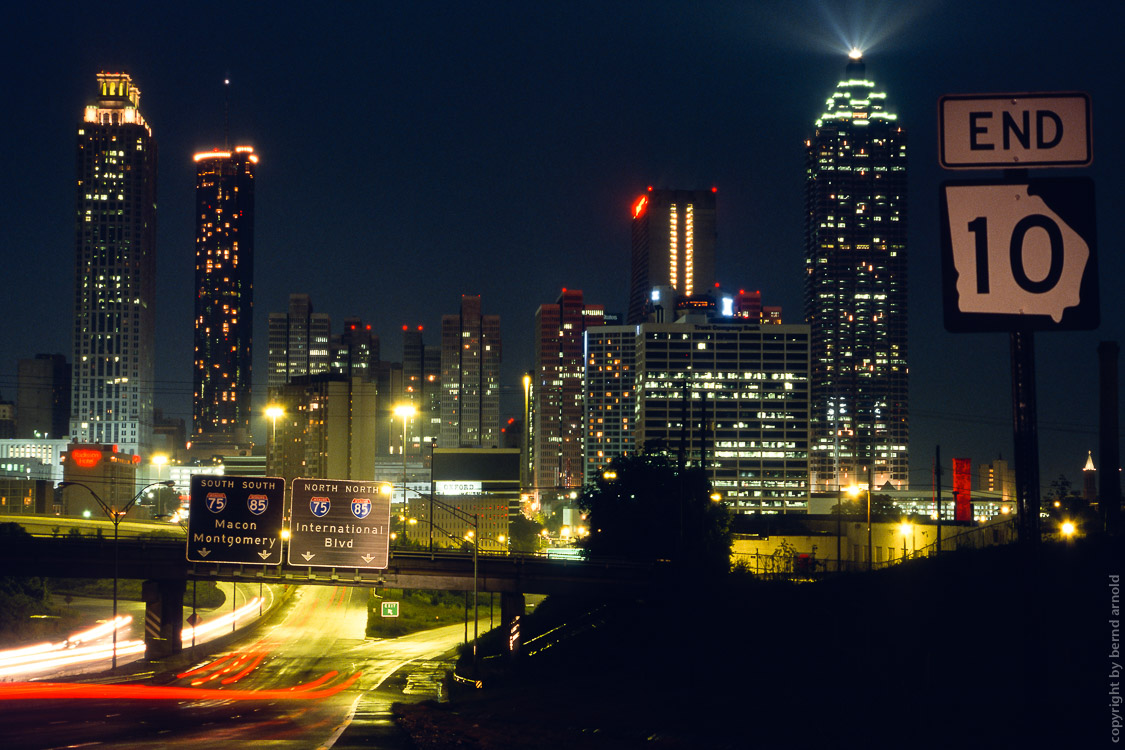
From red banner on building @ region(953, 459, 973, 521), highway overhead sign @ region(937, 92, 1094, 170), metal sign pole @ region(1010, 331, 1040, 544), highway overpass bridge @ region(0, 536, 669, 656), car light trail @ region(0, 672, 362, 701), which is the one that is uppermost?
highway overhead sign @ region(937, 92, 1094, 170)

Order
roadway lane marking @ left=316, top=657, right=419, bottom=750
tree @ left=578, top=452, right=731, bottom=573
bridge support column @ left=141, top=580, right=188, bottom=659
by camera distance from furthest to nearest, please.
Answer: tree @ left=578, top=452, right=731, bottom=573, bridge support column @ left=141, top=580, right=188, bottom=659, roadway lane marking @ left=316, top=657, right=419, bottom=750

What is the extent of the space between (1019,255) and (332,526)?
41.8 metres

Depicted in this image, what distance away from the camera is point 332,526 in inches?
1829

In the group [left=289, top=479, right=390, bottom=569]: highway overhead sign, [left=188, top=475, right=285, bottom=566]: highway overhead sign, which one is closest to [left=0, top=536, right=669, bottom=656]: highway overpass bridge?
[left=188, top=475, right=285, bottom=566]: highway overhead sign

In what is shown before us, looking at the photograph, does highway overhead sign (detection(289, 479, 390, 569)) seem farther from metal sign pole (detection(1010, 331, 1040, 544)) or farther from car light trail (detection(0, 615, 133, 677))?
metal sign pole (detection(1010, 331, 1040, 544))

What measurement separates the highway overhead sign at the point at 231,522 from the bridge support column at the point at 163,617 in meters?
22.9

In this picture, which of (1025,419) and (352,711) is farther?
(352,711)

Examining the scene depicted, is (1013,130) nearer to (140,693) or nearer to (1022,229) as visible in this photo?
(1022,229)

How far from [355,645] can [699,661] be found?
48.2m

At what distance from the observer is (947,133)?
26.9 ft

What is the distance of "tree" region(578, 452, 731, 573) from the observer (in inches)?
3206

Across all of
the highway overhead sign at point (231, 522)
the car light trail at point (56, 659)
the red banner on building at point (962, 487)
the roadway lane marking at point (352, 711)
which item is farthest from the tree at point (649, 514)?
the car light trail at point (56, 659)

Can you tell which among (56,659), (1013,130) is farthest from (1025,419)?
(56,659)

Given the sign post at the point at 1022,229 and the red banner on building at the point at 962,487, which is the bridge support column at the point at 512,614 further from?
the sign post at the point at 1022,229
